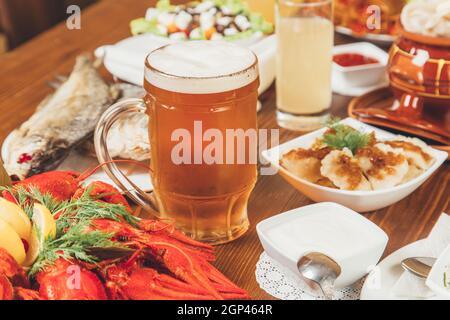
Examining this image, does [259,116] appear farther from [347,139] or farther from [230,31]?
[347,139]

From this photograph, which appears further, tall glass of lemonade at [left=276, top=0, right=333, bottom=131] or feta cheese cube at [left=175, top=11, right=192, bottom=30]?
feta cheese cube at [left=175, top=11, right=192, bottom=30]

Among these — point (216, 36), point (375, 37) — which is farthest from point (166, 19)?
point (375, 37)

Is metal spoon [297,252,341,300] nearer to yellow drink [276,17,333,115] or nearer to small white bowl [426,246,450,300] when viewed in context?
small white bowl [426,246,450,300]

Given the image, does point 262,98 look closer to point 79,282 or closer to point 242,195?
point 242,195

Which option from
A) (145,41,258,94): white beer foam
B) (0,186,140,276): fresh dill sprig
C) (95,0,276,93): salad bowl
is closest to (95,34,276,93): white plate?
(95,0,276,93): salad bowl

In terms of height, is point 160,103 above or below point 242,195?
above

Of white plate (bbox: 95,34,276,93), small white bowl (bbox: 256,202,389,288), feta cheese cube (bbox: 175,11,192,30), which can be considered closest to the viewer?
small white bowl (bbox: 256,202,389,288)
